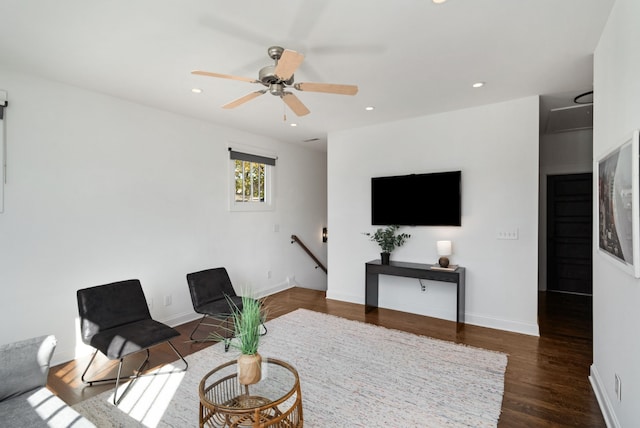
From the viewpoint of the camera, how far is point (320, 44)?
7.86ft

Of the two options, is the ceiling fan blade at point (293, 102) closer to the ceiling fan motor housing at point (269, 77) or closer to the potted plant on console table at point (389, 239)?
the ceiling fan motor housing at point (269, 77)

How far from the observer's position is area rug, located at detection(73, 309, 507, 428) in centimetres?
219

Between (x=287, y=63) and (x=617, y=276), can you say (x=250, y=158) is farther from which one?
(x=617, y=276)

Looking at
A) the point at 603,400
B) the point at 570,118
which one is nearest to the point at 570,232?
the point at 570,118

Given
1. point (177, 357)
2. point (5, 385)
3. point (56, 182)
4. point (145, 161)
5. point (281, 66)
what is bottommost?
point (177, 357)

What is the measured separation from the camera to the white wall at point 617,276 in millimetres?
1641

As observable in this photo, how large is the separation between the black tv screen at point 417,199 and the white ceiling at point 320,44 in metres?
1.06

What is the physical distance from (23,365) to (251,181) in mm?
3748

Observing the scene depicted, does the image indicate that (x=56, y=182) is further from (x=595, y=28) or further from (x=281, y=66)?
(x=595, y=28)

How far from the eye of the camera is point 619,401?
1908 mm

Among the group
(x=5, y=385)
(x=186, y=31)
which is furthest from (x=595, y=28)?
(x=5, y=385)

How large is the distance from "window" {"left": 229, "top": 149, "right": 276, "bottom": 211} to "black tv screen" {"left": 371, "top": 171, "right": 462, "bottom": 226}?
6.01ft

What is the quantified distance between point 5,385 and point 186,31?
2.35 metres

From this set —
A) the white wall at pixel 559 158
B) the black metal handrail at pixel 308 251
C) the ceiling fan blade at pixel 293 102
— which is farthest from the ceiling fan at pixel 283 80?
the white wall at pixel 559 158
